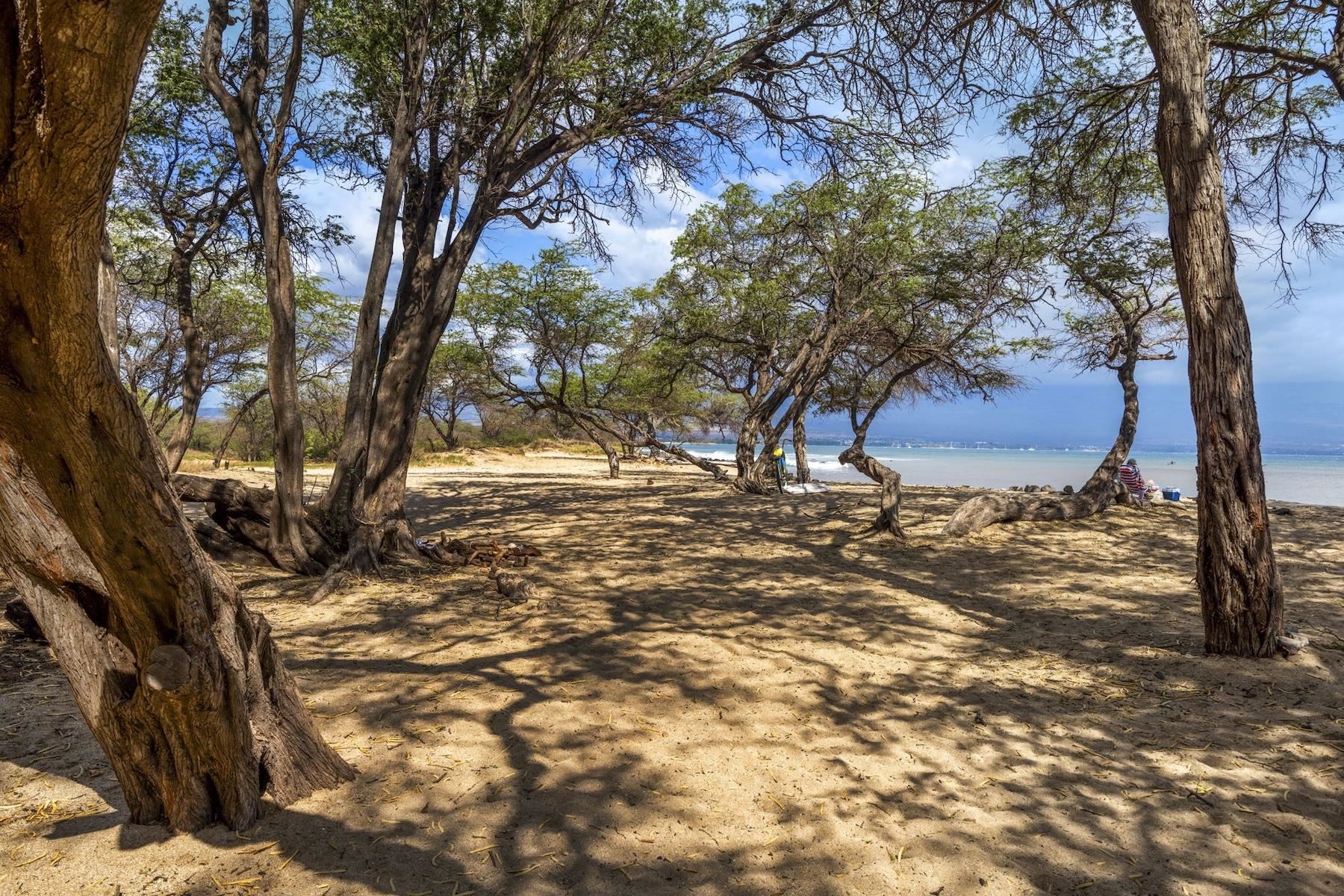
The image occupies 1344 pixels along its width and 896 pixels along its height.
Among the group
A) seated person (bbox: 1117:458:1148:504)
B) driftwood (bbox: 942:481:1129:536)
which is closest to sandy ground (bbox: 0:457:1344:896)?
driftwood (bbox: 942:481:1129:536)

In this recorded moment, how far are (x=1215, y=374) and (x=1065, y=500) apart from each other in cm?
604

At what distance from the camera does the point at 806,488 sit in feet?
45.0

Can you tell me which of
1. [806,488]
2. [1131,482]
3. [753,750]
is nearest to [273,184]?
[753,750]

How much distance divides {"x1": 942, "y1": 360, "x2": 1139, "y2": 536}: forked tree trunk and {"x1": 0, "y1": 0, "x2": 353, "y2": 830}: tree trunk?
7.80 meters

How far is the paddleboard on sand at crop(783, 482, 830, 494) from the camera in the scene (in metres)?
13.2

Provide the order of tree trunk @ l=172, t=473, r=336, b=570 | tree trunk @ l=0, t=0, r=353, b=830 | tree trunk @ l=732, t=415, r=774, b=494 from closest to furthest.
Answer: tree trunk @ l=0, t=0, r=353, b=830, tree trunk @ l=172, t=473, r=336, b=570, tree trunk @ l=732, t=415, r=774, b=494

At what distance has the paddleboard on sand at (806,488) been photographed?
13.2m

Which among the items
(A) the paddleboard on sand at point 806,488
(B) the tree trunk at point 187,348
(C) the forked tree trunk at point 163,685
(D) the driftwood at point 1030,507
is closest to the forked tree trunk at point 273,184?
(C) the forked tree trunk at point 163,685

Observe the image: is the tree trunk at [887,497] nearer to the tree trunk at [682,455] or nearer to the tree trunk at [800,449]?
the tree trunk at [682,455]

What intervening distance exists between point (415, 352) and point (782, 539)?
4763 millimetres

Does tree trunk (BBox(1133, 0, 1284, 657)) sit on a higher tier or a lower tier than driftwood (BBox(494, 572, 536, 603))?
higher

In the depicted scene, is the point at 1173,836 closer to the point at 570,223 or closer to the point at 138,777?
the point at 138,777

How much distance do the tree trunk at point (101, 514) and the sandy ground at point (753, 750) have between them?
0.99ft

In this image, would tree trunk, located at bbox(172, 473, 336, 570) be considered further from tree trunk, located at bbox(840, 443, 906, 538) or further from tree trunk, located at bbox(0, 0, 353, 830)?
tree trunk, located at bbox(840, 443, 906, 538)
